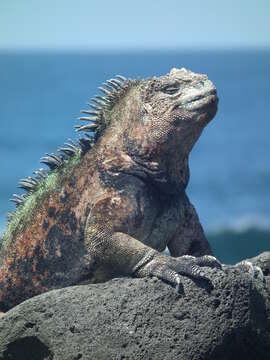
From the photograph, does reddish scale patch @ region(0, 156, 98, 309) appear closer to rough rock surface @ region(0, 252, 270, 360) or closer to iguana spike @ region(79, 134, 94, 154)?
iguana spike @ region(79, 134, 94, 154)

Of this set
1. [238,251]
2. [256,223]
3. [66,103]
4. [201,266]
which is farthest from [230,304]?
[66,103]

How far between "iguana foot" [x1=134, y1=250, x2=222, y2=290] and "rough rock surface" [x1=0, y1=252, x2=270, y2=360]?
0.05 meters

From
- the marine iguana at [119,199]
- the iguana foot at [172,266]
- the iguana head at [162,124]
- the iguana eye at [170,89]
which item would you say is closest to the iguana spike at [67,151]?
the marine iguana at [119,199]

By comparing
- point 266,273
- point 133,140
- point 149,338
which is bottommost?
point 149,338

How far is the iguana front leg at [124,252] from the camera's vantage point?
5.38 metres

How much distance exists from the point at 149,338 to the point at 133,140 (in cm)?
141

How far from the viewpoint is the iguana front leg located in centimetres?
538

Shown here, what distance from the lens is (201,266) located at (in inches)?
213

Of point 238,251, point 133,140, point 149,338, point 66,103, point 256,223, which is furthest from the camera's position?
point 66,103

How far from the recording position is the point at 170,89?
5895 millimetres

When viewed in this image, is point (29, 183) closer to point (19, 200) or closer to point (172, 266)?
point (19, 200)

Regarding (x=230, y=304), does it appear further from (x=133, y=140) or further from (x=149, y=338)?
(x=133, y=140)

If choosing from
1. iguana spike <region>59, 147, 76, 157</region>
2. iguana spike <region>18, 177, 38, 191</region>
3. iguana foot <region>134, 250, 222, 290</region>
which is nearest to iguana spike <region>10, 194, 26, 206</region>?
iguana spike <region>18, 177, 38, 191</region>

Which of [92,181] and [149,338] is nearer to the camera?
[149,338]
